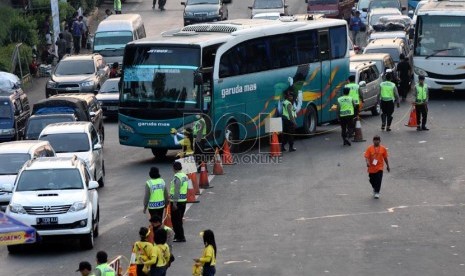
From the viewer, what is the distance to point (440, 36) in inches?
1693

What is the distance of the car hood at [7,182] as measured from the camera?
2664 centimetres

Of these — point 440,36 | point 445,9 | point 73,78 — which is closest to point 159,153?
point 73,78

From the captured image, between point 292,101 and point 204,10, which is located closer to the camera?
point 292,101

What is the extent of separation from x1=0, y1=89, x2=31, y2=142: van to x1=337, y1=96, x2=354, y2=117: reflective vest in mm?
9279

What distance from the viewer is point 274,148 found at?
33.4 metres

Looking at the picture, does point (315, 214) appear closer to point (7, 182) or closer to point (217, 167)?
point (217, 167)

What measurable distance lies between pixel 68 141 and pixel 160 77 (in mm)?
3356

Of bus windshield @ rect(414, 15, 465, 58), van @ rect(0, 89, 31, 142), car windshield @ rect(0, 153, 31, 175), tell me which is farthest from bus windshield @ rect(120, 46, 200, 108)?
bus windshield @ rect(414, 15, 465, 58)

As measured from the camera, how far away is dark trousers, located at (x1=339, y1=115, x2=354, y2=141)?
3444 cm

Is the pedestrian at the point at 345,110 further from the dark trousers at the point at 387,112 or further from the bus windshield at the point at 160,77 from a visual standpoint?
the bus windshield at the point at 160,77

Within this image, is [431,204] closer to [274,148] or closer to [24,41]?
[274,148]

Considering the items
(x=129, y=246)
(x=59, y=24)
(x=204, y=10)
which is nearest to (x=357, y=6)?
(x=204, y=10)

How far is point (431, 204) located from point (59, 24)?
108 ft

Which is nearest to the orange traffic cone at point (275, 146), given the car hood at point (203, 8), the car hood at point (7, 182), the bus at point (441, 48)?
the car hood at point (7, 182)
